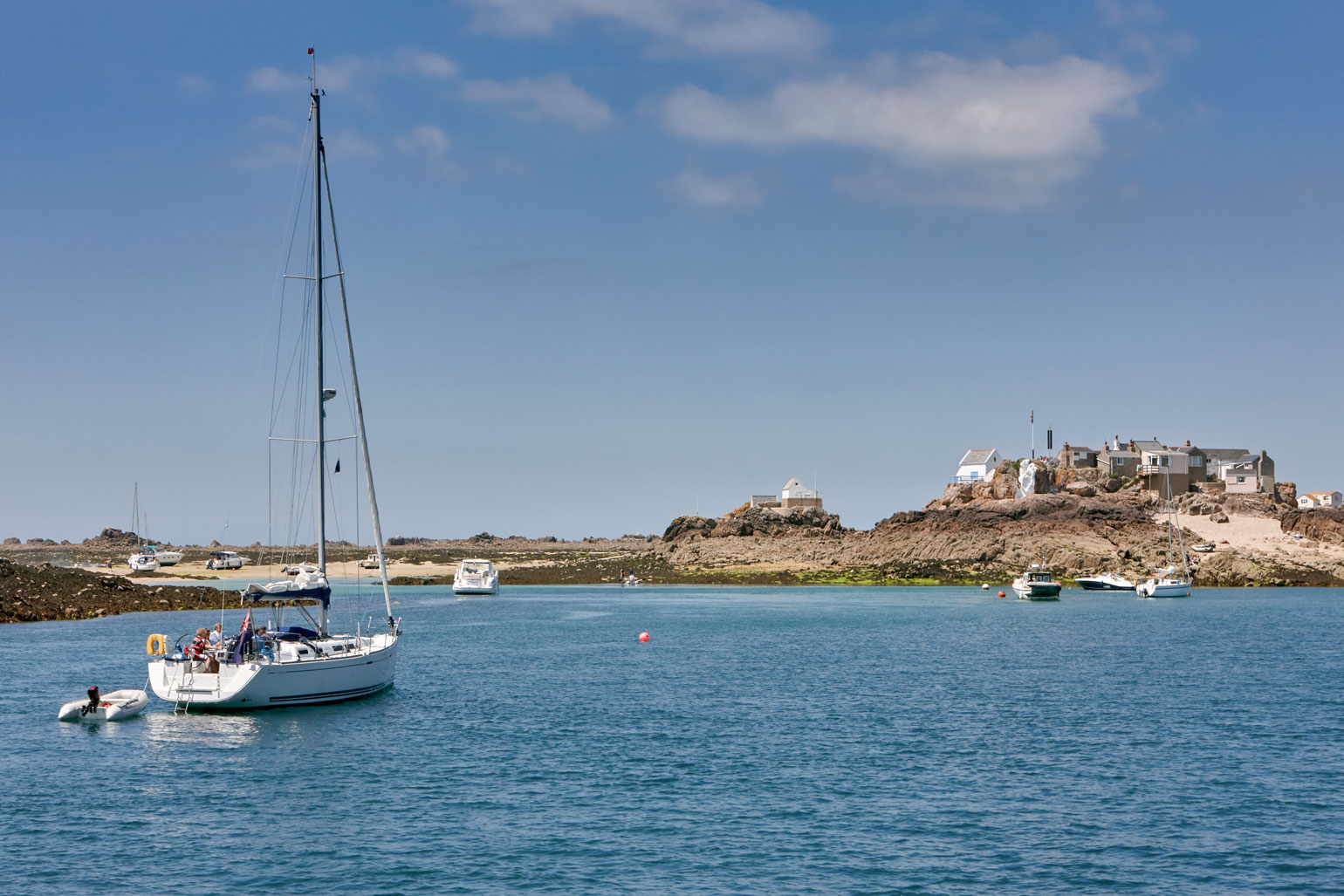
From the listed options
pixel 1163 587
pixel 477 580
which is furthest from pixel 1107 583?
pixel 477 580

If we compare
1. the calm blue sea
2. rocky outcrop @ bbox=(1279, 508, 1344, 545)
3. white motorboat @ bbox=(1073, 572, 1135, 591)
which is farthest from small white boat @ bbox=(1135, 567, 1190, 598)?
the calm blue sea

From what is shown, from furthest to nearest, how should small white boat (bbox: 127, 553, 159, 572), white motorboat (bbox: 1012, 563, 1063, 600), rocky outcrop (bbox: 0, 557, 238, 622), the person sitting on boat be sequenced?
small white boat (bbox: 127, 553, 159, 572) → white motorboat (bbox: 1012, 563, 1063, 600) → rocky outcrop (bbox: 0, 557, 238, 622) → the person sitting on boat

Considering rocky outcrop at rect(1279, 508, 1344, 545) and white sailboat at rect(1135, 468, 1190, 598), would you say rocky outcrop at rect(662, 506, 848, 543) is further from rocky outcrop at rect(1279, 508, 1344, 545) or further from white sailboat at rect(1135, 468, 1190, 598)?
rocky outcrop at rect(1279, 508, 1344, 545)

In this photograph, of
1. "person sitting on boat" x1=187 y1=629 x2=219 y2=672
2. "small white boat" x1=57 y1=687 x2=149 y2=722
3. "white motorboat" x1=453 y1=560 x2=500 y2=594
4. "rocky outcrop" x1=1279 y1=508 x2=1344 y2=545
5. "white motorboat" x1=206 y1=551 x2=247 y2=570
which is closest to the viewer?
"small white boat" x1=57 y1=687 x2=149 y2=722

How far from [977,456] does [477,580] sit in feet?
317

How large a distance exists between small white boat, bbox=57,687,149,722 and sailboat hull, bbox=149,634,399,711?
41.6 inches

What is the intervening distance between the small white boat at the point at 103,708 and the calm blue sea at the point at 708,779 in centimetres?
85

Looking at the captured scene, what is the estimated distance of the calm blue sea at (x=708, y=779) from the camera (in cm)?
2323

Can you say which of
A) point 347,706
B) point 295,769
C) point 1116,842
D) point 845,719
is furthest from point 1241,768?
point 347,706

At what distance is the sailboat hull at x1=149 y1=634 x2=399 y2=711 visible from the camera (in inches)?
1569

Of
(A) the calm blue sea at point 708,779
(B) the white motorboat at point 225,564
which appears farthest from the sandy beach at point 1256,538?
(B) the white motorboat at point 225,564

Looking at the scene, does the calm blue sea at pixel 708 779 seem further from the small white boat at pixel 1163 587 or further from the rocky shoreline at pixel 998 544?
the rocky shoreline at pixel 998 544

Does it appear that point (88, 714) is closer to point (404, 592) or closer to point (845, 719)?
point (845, 719)

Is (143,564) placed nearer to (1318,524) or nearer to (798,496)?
(798,496)
